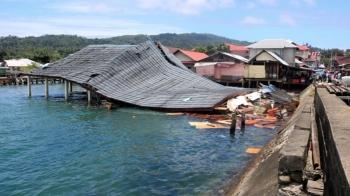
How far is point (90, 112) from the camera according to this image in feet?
97.7

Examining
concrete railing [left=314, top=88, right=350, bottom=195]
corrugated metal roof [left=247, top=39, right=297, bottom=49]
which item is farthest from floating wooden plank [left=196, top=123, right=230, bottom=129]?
corrugated metal roof [left=247, top=39, right=297, bottom=49]

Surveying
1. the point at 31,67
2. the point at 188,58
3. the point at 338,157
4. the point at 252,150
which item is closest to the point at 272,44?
the point at 188,58

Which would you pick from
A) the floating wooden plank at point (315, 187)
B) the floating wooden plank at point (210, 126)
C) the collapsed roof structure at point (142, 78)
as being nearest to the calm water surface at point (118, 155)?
the floating wooden plank at point (210, 126)

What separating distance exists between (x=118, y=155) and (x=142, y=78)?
1972cm

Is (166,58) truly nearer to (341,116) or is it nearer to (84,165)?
(84,165)

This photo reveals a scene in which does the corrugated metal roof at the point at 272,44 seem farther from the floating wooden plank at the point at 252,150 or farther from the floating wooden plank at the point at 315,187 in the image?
the floating wooden plank at the point at 315,187

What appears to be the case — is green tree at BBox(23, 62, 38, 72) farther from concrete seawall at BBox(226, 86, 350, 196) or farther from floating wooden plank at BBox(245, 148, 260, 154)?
concrete seawall at BBox(226, 86, 350, 196)

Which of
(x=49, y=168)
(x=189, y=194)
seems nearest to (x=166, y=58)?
(x=49, y=168)

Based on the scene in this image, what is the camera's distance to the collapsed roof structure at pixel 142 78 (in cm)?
2909

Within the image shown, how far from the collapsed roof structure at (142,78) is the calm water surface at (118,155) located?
307cm

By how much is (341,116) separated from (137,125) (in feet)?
57.0

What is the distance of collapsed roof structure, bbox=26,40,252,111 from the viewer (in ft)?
95.5

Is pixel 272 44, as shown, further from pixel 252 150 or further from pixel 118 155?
pixel 118 155

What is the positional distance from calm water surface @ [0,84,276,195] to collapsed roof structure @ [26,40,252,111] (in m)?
3.07
